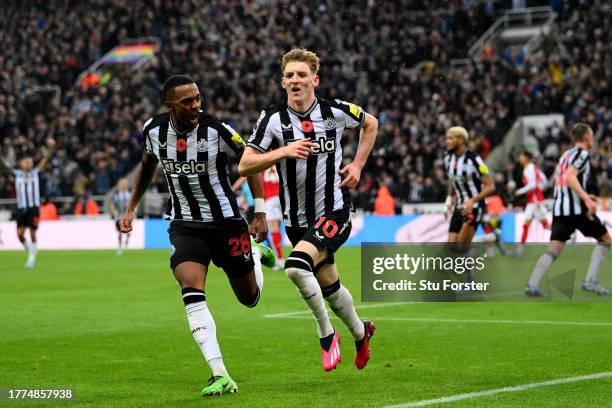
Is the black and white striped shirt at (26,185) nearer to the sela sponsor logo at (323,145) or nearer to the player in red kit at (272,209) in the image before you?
the player in red kit at (272,209)

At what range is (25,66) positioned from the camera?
43.9 m

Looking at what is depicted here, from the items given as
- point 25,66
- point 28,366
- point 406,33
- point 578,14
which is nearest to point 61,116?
point 25,66

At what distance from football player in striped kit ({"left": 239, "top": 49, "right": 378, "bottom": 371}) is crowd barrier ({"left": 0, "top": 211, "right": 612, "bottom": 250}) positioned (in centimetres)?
1839

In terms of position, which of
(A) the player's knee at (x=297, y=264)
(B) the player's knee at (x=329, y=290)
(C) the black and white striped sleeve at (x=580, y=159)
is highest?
(C) the black and white striped sleeve at (x=580, y=159)

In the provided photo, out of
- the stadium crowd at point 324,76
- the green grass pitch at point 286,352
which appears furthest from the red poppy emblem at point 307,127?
the stadium crowd at point 324,76

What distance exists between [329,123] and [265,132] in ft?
1.59

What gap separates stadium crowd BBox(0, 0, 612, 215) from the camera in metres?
32.5

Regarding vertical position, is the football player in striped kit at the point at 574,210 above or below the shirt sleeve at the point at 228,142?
below

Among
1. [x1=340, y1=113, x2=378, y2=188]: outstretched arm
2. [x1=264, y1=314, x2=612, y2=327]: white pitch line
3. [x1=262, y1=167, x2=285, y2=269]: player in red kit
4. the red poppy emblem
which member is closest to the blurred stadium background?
[x1=262, y1=167, x2=285, y2=269]: player in red kit

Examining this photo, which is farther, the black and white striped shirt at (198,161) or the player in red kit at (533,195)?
the player in red kit at (533,195)

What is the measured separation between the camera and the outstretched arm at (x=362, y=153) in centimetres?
760

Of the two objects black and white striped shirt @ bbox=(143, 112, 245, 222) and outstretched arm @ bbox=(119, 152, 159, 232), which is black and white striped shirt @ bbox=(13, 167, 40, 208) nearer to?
outstretched arm @ bbox=(119, 152, 159, 232)

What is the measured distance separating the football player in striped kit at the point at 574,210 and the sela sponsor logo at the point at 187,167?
21.4ft

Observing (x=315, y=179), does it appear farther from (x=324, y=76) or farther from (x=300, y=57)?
(x=324, y=76)
